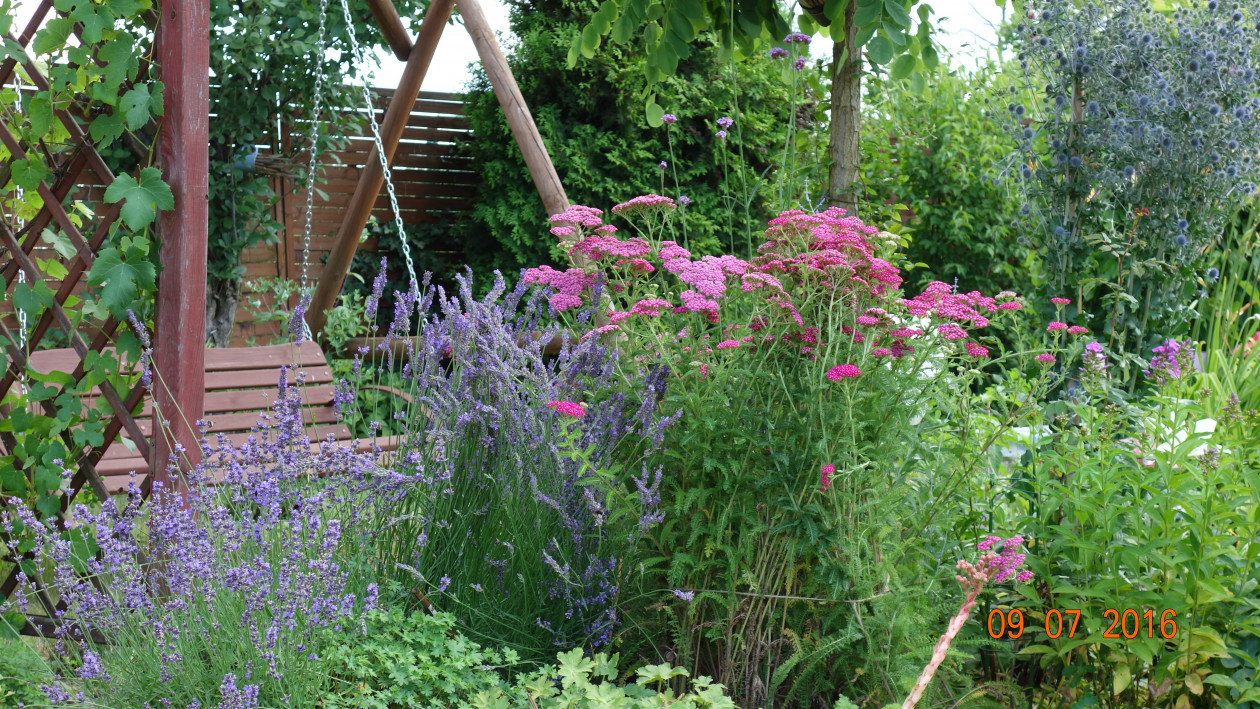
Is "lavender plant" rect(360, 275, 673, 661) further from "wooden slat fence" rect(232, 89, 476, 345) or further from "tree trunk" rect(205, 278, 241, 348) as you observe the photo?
"wooden slat fence" rect(232, 89, 476, 345)

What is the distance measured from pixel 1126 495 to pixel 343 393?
1879mm

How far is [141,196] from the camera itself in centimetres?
228

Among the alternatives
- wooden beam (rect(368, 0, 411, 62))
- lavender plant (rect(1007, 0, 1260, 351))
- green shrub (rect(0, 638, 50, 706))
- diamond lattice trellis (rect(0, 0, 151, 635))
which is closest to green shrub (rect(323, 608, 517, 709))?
green shrub (rect(0, 638, 50, 706))

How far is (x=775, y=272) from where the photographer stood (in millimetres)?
2049

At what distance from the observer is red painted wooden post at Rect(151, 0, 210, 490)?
2336 millimetres

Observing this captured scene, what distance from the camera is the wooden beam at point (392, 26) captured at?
3934mm

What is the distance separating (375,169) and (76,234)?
1.98 metres

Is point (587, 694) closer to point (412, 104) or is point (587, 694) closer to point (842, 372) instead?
point (842, 372)

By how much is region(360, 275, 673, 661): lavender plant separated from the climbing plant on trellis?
0.67 m

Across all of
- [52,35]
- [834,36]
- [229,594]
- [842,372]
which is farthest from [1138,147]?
[52,35]

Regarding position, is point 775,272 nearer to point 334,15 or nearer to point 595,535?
point 595,535

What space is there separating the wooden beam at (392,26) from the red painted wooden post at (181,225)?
1.66 meters

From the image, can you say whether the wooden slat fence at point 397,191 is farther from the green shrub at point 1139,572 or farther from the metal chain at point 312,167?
the green shrub at point 1139,572

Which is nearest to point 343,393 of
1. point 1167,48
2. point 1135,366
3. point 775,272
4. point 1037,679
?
point 775,272
